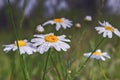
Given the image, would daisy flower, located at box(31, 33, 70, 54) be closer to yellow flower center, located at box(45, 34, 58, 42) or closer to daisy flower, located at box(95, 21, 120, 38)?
yellow flower center, located at box(45, 34, 58, 42)

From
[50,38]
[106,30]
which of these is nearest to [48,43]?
[50,38]

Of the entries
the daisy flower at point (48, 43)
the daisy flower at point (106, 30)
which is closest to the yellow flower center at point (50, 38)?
the daisy flower at point (48, 43)

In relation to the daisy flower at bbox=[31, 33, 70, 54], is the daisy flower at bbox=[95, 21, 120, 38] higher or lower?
higher

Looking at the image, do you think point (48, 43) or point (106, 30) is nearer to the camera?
point (48, 43)

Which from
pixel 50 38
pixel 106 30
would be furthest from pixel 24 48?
pixel 106 30

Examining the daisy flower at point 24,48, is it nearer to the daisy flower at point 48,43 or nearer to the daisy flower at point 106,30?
the daisy flower at point 48,43

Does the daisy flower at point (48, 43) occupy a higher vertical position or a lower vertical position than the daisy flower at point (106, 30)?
lower

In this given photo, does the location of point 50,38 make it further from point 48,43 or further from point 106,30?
point 106,30

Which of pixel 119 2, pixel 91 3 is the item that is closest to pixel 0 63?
pixel 119 2

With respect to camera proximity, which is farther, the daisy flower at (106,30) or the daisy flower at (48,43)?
the daisy flower at (106,30)

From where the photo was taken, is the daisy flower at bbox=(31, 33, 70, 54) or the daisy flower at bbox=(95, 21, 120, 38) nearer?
the daisy flower at bbox=(31, 33, 70, 54)

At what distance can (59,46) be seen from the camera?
119 cm

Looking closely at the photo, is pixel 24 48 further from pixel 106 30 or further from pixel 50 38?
pixel 106 30

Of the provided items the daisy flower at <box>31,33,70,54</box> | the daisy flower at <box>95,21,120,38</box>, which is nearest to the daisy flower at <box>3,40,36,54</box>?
the daisy flower at <box>31,33,70,54</box>
